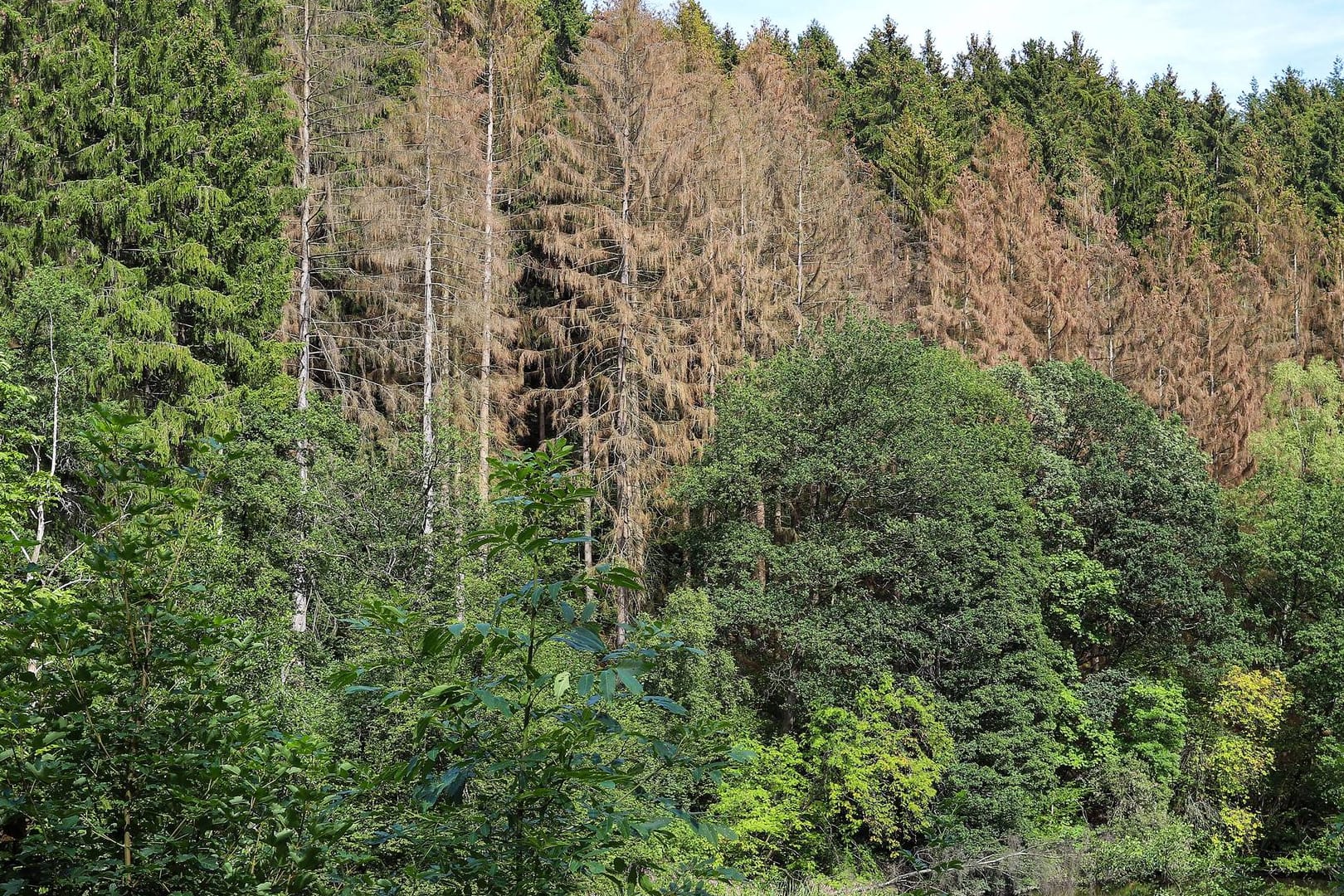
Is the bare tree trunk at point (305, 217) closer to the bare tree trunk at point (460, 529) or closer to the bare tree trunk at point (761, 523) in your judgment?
the bare tree trunk at point (460, 529)

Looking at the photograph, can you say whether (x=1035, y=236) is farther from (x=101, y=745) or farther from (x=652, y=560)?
(x=101, y=745)

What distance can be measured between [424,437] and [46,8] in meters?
10.2

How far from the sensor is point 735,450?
953 inches

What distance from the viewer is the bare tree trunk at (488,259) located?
2630cm

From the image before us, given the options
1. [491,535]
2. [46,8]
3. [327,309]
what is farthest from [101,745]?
[327,309]

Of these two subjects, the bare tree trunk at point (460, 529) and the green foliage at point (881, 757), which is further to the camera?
the green foliage at point (881, 757)

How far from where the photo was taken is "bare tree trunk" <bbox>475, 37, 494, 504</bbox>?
26.3 meters

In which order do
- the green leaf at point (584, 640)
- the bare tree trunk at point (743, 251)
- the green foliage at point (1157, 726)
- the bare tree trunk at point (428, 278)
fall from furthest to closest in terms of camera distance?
the bare tree trunk at point (743, 251), the green foliage at point (1157, 726), the bare tree trunk at point (428, 278), the green leaf at point (584, 640)

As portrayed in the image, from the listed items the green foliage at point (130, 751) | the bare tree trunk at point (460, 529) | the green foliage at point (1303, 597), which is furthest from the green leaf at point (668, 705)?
the green foliage at point (1303, 597)

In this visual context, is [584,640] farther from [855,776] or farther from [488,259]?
[488,259]

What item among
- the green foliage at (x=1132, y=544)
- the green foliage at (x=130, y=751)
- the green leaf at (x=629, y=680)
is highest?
the green leaf at (x=629, y=680)

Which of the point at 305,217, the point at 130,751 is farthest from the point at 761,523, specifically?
the point at 130,751

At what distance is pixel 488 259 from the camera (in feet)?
89.0

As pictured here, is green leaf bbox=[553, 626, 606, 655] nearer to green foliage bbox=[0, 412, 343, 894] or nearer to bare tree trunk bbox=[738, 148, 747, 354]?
green foliage bbox=[0, 412, 343, 894]
